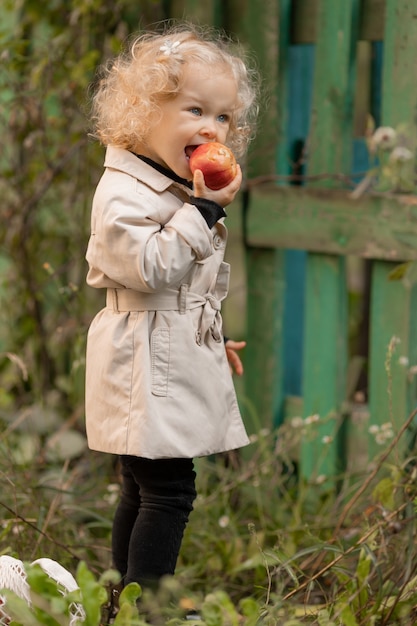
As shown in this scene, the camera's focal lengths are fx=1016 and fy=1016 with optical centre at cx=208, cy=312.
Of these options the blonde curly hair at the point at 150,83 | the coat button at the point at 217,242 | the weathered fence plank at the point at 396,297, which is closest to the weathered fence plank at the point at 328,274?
the weathered fence plank at the point at 396,297

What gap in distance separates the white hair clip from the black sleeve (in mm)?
366

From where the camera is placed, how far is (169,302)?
2.46 m

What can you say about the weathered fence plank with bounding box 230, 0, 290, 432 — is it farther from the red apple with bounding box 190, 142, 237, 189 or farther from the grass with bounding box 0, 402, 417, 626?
the red apple with bounding box 190, 142, 237, 189

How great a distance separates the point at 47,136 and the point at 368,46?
1.37 meters

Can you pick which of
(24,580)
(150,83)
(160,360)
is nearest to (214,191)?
(150,83)

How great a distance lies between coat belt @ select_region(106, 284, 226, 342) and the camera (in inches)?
96.7

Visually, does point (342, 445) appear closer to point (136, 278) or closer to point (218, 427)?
point (218, 427)

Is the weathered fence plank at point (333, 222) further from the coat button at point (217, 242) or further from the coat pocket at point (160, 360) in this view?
the coat pocket at point (160, 360)

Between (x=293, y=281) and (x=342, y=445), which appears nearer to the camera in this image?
(x=342, y=445)

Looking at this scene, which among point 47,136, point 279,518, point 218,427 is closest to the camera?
point 218,427

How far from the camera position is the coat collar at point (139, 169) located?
2.45 meters

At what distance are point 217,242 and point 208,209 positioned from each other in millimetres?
196

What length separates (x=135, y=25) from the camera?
385 centimetres

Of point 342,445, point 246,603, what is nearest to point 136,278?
point 246,603
